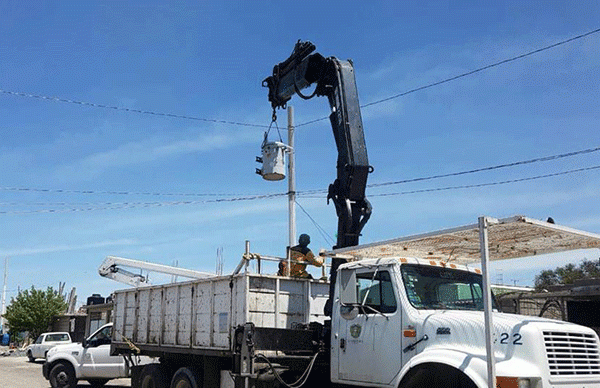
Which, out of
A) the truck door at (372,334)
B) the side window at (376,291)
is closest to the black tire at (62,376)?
the truck door at (372,334)

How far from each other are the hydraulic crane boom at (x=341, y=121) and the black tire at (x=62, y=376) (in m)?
9.74

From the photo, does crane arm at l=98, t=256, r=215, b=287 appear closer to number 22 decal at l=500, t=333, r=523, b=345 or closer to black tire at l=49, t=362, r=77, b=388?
black tire at l=49, t=362, r=77, b=388

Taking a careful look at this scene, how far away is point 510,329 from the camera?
6184 millimetres

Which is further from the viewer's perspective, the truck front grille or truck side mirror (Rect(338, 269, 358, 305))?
truck side mirror (Rect(338, 269, 358, 305))

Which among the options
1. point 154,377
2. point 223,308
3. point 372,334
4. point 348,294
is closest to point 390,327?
point 372,334

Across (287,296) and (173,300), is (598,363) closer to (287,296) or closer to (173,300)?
(287,296)

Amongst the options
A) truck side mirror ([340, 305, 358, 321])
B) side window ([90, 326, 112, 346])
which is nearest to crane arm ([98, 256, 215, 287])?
side window ([90, 326, 112, 346])

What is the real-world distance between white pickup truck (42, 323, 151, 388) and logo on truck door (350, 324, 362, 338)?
10335 millimetres

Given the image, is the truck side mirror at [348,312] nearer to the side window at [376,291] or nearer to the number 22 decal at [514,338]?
the side window at [376,291]

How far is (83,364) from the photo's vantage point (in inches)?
640

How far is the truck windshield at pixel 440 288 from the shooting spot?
721cm

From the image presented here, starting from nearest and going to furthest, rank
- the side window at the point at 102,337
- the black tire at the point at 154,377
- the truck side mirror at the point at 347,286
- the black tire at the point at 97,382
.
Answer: the truck side mirror at the point at 347,286, the black tire at the point at 154,377, the side window at the point at 102,337, the black tire at the point at 97,382

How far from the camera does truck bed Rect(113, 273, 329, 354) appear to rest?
9.02 m

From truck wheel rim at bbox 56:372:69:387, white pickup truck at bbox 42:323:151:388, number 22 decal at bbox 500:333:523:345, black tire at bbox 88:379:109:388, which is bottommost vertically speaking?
black tire at bbox 88:379:109:388
